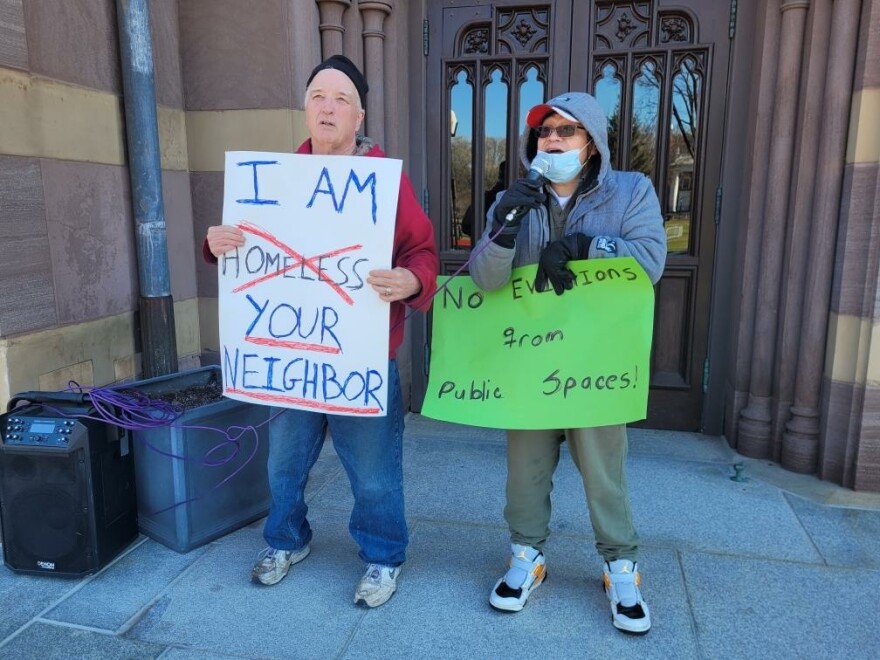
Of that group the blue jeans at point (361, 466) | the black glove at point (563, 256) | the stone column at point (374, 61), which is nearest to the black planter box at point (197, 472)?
the blue jeans at point (361, 466)

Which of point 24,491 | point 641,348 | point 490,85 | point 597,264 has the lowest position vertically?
point 24,491

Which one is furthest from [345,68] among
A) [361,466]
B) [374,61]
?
[374,61]

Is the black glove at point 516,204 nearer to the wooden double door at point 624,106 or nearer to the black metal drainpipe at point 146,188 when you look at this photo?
the black metal drainpipe at point 146,188

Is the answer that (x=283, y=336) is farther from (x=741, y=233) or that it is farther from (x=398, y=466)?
(x=741, y=233)

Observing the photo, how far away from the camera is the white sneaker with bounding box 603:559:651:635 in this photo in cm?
229

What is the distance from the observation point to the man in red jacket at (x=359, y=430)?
222 cm

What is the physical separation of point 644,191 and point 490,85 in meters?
2.26

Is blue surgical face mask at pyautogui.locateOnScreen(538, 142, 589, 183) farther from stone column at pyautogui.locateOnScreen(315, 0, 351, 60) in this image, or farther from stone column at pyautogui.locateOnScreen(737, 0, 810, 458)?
stone column at pyautogui.locateOnScreen(315, 0, 351, 60)

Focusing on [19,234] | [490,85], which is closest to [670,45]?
[490,85]

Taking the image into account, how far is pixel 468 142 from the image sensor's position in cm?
430

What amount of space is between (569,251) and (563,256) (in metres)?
0.03

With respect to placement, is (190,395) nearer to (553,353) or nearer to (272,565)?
(272,565)

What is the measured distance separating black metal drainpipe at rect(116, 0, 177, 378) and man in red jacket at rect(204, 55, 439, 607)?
1.02 m

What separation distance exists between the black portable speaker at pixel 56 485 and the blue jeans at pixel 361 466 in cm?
69
